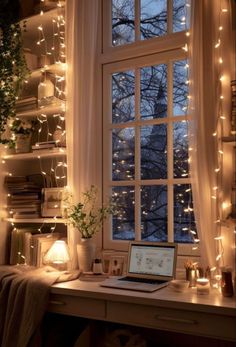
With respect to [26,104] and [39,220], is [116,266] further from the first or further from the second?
[26,104]

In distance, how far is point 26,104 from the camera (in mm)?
3219

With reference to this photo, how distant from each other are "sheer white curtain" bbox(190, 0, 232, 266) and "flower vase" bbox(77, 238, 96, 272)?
0.74 meters

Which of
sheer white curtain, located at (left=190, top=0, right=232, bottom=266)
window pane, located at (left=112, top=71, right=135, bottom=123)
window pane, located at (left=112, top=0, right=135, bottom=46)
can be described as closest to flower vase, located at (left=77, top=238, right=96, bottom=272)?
sheer white curtain, located at (left=190, top=0, right=232, bottom=266)

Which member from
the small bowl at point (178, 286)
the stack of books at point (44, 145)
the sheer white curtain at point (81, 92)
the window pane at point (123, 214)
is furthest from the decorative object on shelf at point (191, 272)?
the stack of books at point (44, 145)

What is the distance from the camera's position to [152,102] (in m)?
2.93

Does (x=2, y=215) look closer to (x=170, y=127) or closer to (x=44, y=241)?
(x=44, y=241)

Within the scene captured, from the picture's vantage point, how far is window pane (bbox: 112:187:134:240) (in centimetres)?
298

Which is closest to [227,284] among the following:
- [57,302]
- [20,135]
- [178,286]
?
[178,286]

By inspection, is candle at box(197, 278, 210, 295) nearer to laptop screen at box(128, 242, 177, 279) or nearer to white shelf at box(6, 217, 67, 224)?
laptop screen at box(128, 242, 177, 279)

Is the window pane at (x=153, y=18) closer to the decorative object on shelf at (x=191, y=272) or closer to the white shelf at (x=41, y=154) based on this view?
the white shelf at (x=41, y=154)

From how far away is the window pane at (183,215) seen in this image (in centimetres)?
271

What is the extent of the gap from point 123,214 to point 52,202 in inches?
20.3

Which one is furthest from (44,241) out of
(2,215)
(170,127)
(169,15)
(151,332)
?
(169,15)

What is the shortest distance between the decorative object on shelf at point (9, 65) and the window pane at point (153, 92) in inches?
34.9
